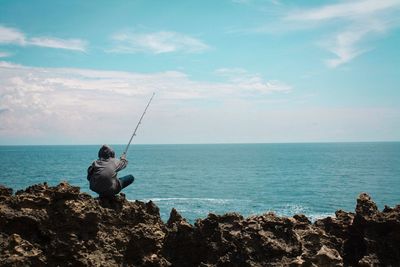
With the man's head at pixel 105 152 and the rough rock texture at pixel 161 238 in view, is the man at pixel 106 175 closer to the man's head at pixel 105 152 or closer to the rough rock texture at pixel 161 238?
the man's head at pixel 105 152

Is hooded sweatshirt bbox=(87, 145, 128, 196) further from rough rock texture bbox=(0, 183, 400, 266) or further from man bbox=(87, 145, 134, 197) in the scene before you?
rough rock texture bbox=(0, 183, 400, 266)

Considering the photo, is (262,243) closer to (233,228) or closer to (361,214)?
(233,228)

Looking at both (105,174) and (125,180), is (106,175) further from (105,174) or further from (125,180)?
(125,180)

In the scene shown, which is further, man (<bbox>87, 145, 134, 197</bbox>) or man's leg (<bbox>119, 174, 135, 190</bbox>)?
man's leg (<bbox>119, 174, 135, 190</bbox>)

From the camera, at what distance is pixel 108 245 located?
10164 millimetres

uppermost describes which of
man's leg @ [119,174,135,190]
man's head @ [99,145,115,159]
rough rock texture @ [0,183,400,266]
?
man's head @ [99,145,115,159]

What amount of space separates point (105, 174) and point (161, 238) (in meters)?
2.57

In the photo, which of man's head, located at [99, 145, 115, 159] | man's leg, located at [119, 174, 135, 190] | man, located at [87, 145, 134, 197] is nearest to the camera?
man, located at [87, 145, 134, 197]

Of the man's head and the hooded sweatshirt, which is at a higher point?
the man's head

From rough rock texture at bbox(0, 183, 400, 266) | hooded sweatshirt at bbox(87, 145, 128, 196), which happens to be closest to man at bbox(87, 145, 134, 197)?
hooded sweatshirt at bbox(87, 145, 128, 196)

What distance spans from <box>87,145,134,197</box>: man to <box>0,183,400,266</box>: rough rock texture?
367 millimetres

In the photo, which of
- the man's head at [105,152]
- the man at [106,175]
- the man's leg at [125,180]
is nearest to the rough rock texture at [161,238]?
the man at [106,175]

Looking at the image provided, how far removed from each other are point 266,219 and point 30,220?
5.74 meters

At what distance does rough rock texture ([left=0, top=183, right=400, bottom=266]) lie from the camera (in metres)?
9.30
